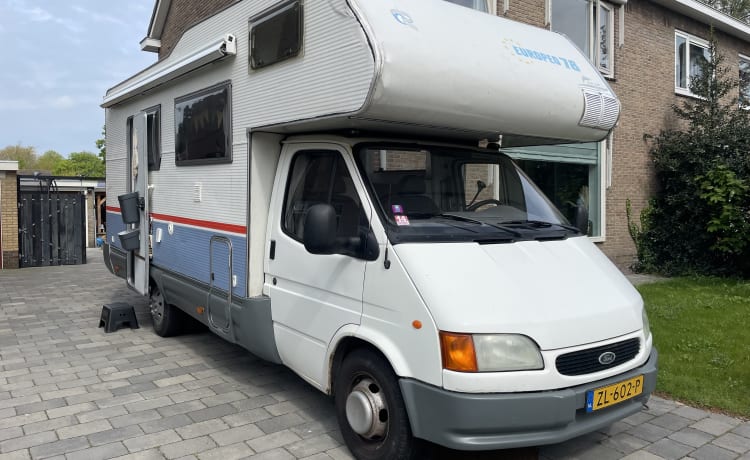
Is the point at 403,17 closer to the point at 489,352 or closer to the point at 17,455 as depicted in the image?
the point at 489,352

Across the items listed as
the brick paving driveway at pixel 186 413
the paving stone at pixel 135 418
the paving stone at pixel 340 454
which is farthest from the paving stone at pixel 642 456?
the paving stone at pixel 135 418

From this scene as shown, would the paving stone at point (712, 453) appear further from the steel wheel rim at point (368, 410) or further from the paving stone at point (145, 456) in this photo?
the paving stone at point (145, 456)

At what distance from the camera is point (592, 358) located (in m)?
3.27

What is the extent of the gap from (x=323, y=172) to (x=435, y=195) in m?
0.82

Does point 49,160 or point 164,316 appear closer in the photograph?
point 164,316

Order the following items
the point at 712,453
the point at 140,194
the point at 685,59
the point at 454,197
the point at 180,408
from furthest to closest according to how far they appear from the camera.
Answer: the point at 685,59, the point at 140,194, the point at 180,408, the point at 454,197, the point at 712,453

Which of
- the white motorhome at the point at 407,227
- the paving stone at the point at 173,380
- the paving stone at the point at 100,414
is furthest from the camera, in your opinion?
the paving stone at the point at 173,380

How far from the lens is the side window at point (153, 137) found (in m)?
6.38

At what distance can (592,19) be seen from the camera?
12.0 metres

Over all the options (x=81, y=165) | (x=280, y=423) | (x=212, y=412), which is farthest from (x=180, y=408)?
(x=81, y=165)

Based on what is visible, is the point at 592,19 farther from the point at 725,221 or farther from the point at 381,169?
the point at 381,169

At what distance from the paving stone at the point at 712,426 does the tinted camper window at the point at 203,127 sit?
4257 millimetres

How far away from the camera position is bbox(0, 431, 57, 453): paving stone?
3.94m

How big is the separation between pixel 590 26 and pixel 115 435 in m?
11.6
